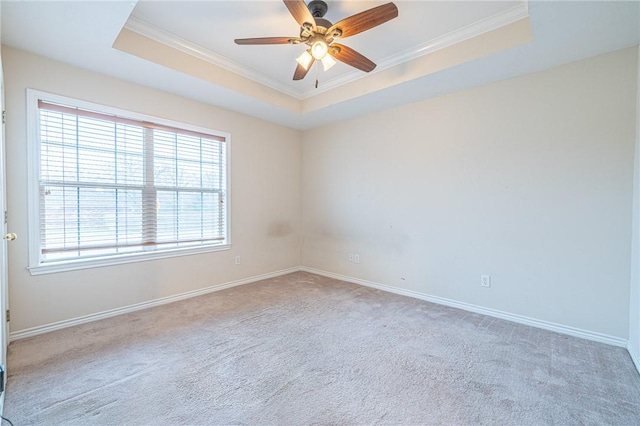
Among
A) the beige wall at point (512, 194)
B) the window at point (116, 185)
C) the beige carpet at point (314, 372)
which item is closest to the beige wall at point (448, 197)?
the beige wall at point (512, 194)

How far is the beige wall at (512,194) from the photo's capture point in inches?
94.4

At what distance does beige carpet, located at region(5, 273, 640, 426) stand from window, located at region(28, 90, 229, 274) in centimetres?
77

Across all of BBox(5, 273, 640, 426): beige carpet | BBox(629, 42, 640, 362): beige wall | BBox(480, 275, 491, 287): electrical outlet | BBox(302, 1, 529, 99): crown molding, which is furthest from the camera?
BBox(480, 275, 491, 287): electrical outlet

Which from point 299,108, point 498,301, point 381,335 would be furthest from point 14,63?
point 498,301

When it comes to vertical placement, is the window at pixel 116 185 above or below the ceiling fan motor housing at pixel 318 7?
below

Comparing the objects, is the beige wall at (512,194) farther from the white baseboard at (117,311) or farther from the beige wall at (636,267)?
the white baseboard at (117,311)

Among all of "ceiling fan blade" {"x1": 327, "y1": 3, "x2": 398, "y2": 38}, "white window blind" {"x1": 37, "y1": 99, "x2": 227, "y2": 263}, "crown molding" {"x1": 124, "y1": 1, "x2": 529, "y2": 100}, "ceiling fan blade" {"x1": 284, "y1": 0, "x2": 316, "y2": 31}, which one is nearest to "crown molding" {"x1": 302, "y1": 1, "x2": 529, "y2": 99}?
"crown molding" {"x1": 124, "y1": 1, "x2": 529, "y2": 100}

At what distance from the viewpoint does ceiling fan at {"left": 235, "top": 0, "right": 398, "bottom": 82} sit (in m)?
1.87

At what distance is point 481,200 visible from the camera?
3066mm

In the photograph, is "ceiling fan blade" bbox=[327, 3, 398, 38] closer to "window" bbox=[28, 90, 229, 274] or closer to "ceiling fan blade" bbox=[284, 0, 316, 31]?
"ceiling fan blade" bbox=[284, 0, 316, 31]

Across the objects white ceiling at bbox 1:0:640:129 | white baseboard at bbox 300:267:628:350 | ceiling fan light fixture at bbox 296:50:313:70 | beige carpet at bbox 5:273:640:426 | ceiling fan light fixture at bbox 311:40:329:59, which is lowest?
beige carpet at bbox 5:273:640:426

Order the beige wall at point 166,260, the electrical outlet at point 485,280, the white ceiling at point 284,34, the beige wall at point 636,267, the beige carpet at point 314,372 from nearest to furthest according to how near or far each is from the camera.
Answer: the beige carpet at point 314,372
the white ceiling at point 284,34
the beige wall at point 636,267
the beige wall at point 166,260
the electrical outlet at point 485,280

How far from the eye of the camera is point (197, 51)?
2826 millimetres

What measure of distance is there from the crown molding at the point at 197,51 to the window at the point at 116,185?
88cm
